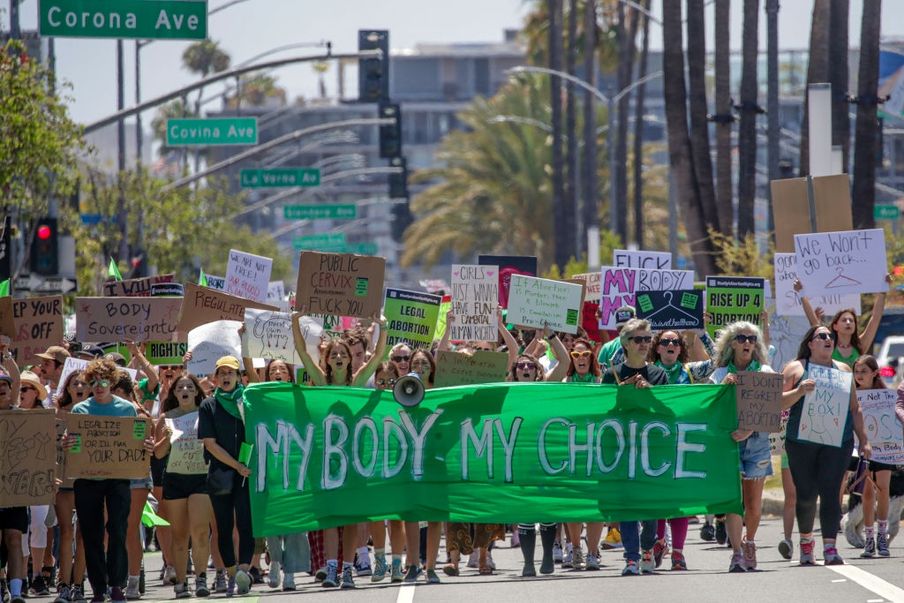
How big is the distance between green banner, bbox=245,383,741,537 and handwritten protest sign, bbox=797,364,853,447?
55 centimetres

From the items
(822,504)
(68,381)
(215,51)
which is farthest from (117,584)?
(215,51)

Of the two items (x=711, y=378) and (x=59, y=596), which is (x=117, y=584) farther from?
(x=711, y=378)

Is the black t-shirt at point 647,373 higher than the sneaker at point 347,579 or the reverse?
higher

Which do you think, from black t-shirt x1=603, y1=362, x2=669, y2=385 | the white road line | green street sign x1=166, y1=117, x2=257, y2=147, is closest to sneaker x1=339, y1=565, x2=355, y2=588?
black t-shirt x1=603, y1=362, x2=669, y2=385

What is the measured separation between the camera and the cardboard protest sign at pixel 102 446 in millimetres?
12375

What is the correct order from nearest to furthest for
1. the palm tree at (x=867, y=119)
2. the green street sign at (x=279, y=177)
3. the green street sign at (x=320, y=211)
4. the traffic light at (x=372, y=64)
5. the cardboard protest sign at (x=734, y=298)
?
the cardboard protest sign at (x=734, y=298)
the traffic light at (x=372, y=64)
the palm tree at (x=867, y=119)
the green street sign at (x=279, y=177)
the green street sign at (x=320, y=211)

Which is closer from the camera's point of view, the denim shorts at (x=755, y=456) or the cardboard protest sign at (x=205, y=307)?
the denim shorts at (x=755, y=456)

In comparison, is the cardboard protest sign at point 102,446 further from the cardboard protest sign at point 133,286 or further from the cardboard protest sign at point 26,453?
the cardboard protest sign at point 133,286

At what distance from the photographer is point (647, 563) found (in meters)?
12.9

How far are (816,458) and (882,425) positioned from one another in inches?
54.9

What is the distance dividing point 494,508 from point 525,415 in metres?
0.70

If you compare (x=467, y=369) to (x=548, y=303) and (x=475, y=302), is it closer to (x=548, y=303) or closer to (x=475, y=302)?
(x=548, y=303)

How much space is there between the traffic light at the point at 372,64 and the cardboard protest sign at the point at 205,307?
37.1 feet

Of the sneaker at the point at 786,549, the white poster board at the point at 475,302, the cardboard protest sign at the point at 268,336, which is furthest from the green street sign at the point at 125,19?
the sneaker at the point at 786,549
